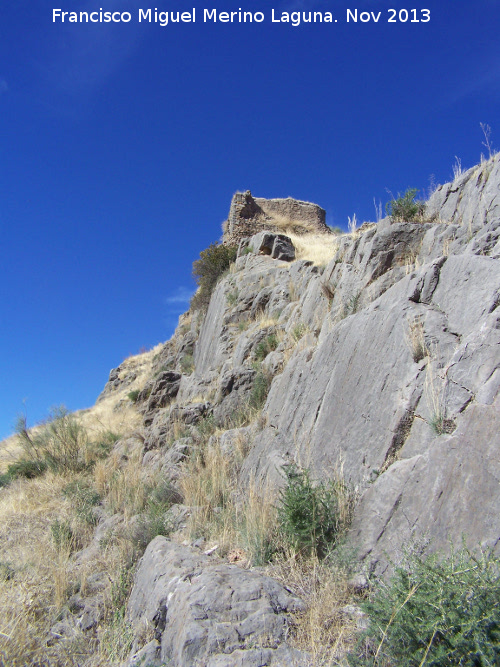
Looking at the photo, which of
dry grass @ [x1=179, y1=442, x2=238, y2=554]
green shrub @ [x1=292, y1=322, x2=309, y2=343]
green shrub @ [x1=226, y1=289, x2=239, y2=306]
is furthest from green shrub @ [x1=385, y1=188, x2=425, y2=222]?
green shrub @ [x1=226, y1=289, x2=239, y2=306]

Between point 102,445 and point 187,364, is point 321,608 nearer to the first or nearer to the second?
point 102,445

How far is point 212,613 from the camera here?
348 centimetres

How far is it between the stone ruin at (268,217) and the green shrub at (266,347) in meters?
10.2

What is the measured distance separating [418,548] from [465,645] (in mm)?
973

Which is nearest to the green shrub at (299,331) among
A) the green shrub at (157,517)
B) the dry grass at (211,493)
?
the dry grass at (211,493)

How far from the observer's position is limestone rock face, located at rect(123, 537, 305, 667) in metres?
3.17

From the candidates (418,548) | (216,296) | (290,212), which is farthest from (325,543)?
(290,212)

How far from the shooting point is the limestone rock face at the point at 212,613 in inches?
125

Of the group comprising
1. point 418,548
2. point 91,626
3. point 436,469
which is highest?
point 436,469

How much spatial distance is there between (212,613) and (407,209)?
7.29 meters

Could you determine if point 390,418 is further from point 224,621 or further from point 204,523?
point 204,523

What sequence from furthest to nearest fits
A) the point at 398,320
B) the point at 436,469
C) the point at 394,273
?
the point at 394,273 < the point at 398,320 < the point at 436,469

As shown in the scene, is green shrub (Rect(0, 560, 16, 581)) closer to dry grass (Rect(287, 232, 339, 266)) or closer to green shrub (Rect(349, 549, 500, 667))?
green shrub (Rect(349, 549, 500, 667))

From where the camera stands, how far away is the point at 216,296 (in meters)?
16.9
